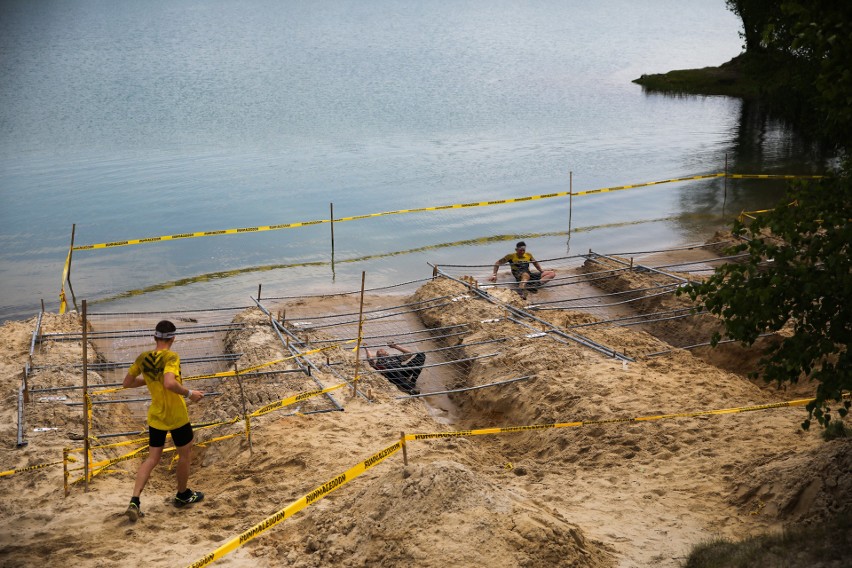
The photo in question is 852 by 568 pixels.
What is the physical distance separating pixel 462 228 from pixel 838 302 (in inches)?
813

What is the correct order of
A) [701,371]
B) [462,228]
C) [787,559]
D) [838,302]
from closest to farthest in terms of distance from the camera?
[787,559] < [838,302] < [701,371] < [462,228]

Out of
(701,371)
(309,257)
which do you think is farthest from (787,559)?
(309,257)

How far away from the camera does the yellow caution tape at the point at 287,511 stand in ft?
22.0

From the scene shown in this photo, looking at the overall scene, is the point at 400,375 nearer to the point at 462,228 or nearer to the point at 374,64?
the point at 462,228

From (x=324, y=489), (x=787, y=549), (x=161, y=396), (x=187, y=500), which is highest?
(x=161, y=396)

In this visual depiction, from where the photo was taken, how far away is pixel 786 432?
370 inches

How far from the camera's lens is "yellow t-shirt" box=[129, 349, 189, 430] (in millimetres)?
8047

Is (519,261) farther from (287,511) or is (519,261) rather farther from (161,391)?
(287,511)

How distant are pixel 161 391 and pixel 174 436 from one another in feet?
1.58

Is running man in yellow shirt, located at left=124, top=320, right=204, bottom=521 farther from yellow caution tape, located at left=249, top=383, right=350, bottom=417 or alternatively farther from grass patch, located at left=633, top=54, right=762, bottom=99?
grass patch, located at left=633, top=54, right=762, bottom=99

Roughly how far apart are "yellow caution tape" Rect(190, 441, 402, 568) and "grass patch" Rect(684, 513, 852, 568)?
9.63ft

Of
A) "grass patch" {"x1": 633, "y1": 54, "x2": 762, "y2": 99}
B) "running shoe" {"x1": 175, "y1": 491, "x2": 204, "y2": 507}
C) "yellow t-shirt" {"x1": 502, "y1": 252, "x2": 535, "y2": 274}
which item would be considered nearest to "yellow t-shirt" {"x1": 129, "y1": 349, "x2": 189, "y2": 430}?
"running shoe" {"x1": 175, "y1": 491, "x2": 204, "y2": 507}

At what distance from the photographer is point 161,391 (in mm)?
8070

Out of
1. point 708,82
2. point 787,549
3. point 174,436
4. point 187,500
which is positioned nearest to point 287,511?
point 187,500
